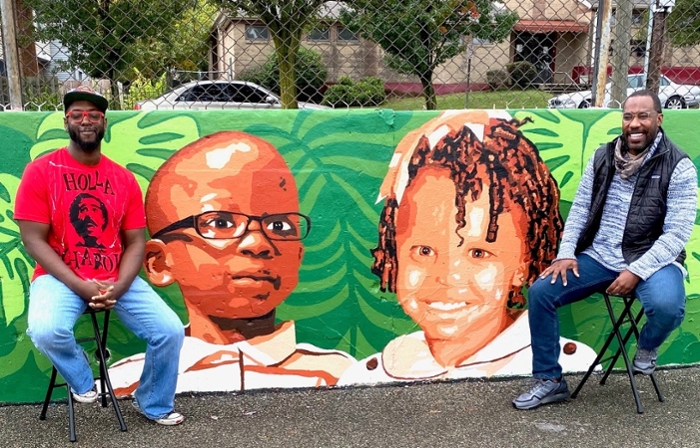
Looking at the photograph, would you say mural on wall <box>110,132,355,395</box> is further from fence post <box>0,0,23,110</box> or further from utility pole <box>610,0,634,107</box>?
utility pole <box>610,0,634,107</box>

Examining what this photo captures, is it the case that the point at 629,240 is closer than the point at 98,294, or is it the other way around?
the point at 98,294

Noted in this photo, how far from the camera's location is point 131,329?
322 cm

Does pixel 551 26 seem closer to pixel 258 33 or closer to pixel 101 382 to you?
pixel 258 33

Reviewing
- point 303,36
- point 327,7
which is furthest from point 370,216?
point 327,7

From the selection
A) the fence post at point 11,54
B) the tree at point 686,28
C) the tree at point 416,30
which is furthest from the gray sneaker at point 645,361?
the fence post at point 11,54

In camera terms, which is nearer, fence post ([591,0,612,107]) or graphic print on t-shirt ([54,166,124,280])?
graphic print on t-shirt ([54,166,124,280])

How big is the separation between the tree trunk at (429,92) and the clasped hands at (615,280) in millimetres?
1202

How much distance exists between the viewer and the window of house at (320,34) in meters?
3.85

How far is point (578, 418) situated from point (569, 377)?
0.55 meters

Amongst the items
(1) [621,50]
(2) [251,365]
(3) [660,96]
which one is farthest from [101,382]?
(3) [660,96]

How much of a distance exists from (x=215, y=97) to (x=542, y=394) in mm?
2800

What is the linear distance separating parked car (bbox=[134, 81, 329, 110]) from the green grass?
55 cm

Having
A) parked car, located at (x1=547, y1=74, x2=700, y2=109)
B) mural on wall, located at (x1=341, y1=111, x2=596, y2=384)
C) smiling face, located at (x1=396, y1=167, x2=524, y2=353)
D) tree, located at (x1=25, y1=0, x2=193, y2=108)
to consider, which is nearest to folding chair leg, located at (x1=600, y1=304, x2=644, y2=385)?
mural on wall, located at (x1=341, y1=111, x2=596, y2=384)

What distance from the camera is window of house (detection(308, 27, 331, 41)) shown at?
3.85 meters
